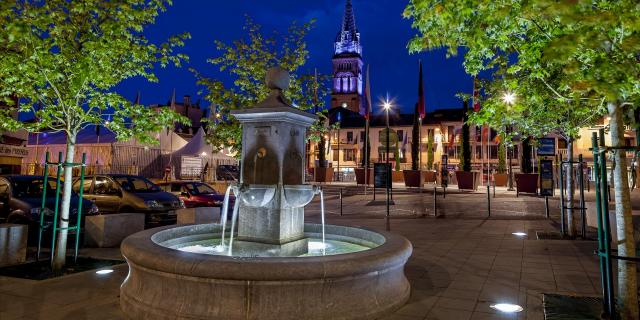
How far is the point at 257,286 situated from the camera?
13.5ft

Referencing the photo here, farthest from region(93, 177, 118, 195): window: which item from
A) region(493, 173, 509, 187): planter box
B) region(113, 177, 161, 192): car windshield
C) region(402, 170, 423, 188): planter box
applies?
region(493, 173, 509, 187): planter box

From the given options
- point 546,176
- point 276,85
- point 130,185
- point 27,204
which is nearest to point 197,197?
point 130,185

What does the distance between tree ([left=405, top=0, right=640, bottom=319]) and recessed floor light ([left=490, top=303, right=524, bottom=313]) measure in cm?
115

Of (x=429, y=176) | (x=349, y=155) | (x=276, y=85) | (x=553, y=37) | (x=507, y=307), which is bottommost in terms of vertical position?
(x=507, y=307)

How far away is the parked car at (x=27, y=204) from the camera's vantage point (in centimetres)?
944

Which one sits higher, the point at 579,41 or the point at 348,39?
the point at 348,39

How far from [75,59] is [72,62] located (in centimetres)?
8

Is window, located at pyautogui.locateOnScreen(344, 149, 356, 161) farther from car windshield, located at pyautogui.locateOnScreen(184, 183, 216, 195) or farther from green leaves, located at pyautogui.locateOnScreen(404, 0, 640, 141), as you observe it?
green leaves, located at pyautogui.locateOnScreen(404, 0, 640, 141)

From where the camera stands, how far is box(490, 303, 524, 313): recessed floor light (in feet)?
16.3

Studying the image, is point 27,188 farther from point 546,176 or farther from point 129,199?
point 546,176

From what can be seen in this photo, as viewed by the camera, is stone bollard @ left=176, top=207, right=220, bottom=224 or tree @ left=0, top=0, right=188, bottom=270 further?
stone bollard @ left=176, top=207, right=220, bottom=224

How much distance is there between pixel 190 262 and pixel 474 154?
6202cm

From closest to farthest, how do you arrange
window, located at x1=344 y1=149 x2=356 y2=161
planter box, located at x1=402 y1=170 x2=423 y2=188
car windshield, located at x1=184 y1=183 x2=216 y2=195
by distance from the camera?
car windshield, located at x1=184 y1=183 x2=216 y2=195, planter box, located at x1=402 y1=170 x2=423 y2=188, window, located at x1=344 y1=149 x2=356 y2=161

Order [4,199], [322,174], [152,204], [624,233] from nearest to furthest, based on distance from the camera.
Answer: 1. [624,233]
2. [4,199]
3. [152,204]
4. [322,174]
